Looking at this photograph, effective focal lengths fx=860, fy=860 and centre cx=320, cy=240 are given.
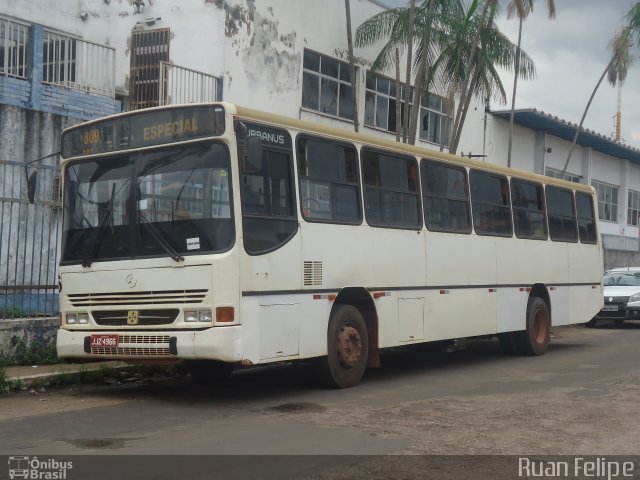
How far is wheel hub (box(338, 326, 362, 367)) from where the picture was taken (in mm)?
10547

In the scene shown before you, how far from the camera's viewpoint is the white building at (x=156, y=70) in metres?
14.0

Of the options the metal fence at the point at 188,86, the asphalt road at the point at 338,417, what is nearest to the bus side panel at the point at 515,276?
the asphalt road at the point at 338,417

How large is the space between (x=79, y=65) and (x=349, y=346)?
937 cm

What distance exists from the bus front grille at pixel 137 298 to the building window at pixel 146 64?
31.6 feet

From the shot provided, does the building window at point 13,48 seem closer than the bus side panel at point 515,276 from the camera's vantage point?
No

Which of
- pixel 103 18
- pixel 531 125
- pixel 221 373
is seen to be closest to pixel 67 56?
pixel 103 18

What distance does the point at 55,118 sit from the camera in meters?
14.8

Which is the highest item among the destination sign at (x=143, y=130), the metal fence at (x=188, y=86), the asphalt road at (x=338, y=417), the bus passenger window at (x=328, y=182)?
the metal fence at (x=188, y=86)

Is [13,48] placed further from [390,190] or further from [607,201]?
[607,201]

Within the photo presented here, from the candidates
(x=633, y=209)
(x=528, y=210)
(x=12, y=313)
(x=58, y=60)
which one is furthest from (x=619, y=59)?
(x=12, y=313)

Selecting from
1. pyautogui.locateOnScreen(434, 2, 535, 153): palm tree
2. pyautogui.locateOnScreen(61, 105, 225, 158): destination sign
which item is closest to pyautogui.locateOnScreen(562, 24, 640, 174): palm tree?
pyautogui.locateOnScreen(434, 2, 535, 153): palm tree

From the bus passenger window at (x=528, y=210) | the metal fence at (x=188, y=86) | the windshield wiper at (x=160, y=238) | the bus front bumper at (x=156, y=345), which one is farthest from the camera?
the metal fence at (x=188, y=86)

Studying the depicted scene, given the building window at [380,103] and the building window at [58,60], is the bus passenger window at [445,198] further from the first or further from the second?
the building window at [380,103]

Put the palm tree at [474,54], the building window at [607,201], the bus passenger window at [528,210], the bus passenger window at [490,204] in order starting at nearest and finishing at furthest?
the bus passenger window at [490,204], the bus passenger window at [528,210], the palm tree at [474,54], the building window at [607,201]
